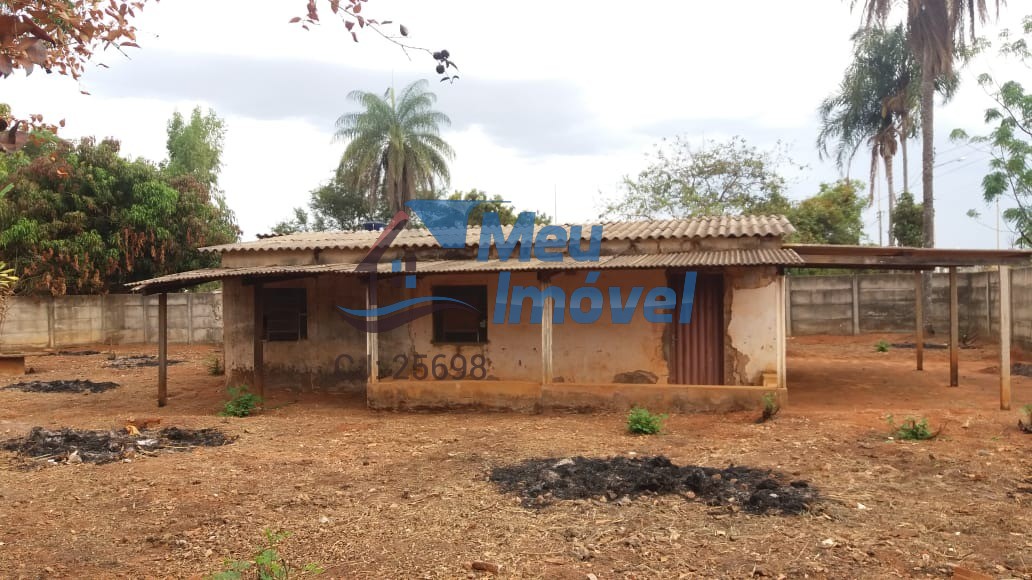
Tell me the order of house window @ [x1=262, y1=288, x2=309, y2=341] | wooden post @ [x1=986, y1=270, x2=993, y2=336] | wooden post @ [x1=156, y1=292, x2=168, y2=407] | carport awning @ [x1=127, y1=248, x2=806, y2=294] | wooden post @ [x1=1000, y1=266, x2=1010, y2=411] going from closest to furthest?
wooden post @ [x1=1000, y1=266, x2=1010, y2=411] < carport awning @ [x1=127, y1=248, x2=806, y2=294] < wooden post @ [x1=156, y1=292, x2=168, y2=407] < house window @ [x1=262, y1=288, x2=309, y2=341] < wooden post @ [x1=986, y1=270, x2=993, y2=336]

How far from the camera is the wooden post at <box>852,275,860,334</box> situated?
1838cm

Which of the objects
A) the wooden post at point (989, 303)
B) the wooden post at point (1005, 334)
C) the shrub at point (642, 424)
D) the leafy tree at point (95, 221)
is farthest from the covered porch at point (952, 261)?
the leafy tree at point (95, 221)

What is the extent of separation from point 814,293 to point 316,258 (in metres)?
13.4

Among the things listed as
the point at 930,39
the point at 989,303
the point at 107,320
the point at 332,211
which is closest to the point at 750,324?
the point at 989,303

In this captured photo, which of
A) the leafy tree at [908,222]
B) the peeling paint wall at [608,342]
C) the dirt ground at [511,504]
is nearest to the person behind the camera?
the dirt ground at [511,504]

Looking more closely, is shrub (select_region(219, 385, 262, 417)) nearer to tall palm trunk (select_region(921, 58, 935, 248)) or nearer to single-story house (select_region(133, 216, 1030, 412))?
single-story house (select_region(133, 216, 1030, 412))

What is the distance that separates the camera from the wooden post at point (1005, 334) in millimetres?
8406

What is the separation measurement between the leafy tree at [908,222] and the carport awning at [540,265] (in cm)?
1467

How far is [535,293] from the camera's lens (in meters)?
11.0

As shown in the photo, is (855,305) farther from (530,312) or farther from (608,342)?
(530,312)

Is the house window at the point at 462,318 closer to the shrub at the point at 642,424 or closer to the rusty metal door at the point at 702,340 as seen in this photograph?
the rusty metal door at the point at 702,340

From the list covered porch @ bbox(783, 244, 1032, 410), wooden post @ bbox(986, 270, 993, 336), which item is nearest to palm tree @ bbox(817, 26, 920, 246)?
wooden post @ bbox(986, 270, 993, 336)

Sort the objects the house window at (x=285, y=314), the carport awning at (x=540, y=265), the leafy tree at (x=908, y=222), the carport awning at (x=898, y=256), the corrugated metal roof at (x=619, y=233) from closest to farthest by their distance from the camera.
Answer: the carport awning at (x=898, y=256)
the carport awning at (x=540, y=265)
the corrugated metal roof at (x=619, y=233)
the house window at (x=285, y=314)
the leafy tree at (x=908, y=222)

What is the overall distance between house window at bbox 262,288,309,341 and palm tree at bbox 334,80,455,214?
16.5 meters
